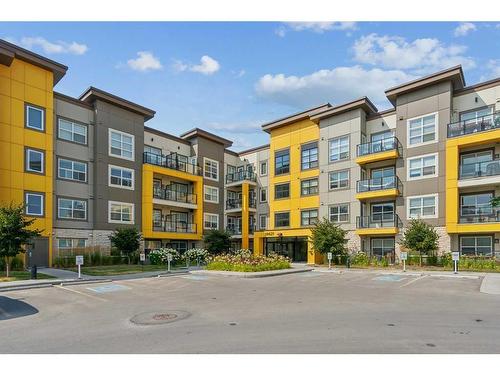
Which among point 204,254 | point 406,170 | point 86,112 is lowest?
point 204,254

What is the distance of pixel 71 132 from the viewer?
1195 inches

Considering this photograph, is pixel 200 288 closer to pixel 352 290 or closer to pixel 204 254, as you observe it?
pixel 352 290

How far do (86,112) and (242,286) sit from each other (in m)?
22.5

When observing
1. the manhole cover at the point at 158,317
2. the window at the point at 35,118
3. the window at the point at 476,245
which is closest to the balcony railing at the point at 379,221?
the window at the point at 476,245

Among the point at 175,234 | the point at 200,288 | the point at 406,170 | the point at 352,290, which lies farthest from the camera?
the point at 175,234

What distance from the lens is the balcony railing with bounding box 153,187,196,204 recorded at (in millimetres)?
36656

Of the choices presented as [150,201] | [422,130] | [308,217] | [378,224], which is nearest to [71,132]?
[150,201]

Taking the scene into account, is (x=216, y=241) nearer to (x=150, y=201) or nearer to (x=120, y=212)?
(x=150, y=201)

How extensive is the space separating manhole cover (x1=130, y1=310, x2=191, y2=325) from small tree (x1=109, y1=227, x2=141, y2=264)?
20899 millimetres

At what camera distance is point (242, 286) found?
666 inches

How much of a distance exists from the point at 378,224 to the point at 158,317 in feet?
81.7

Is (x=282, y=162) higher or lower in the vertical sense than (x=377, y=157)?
higher

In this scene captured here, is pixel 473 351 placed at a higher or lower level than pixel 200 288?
higher

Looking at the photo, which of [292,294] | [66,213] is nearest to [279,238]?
[66,213]
